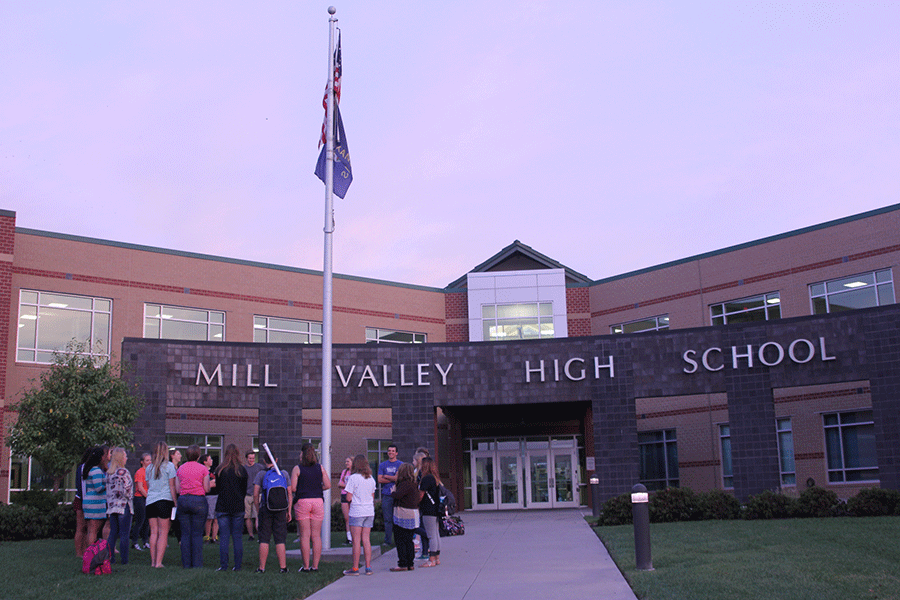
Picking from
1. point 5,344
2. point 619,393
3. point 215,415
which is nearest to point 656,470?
point 619,393

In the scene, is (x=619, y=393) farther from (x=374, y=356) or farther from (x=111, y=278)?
(x=111, y=278)

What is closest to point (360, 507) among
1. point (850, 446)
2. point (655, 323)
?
point (850, 446)

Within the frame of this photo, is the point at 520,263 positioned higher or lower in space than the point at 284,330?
higher

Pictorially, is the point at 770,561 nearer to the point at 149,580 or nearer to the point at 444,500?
the point at 444,500

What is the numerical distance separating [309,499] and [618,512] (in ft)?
32.6

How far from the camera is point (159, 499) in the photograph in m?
12.4

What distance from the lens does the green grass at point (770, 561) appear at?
9.26m

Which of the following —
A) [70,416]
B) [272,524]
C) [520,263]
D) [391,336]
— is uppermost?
[520,263]

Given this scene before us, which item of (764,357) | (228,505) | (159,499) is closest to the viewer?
(228,505)

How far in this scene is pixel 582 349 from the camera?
2536 cm

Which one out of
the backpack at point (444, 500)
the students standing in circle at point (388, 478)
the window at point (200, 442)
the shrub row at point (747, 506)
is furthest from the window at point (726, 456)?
the window at point (200, 442)

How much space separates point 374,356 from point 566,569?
47.2ft

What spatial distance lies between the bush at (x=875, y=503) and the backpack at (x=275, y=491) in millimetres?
13621

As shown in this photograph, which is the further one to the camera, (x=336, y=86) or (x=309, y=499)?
(x=336, y=86)
